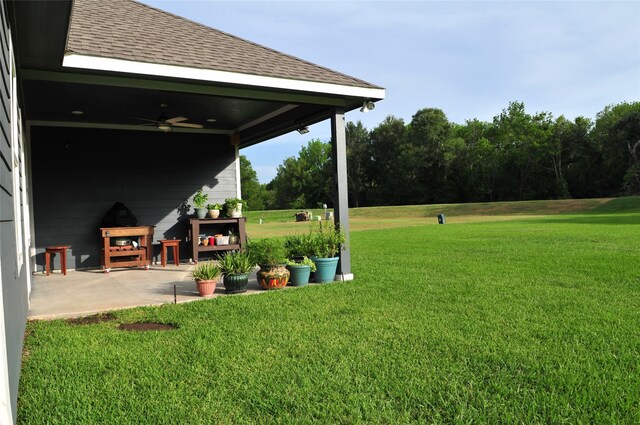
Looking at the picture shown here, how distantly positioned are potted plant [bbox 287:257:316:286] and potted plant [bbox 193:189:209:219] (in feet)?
10.4

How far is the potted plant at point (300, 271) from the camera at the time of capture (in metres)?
6.02

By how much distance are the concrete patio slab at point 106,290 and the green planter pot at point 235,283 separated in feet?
0.43

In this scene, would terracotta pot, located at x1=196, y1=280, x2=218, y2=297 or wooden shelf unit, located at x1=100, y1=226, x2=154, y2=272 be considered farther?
wooden shelf unit, located at x1=100, y1=226, x2=154, y2=272

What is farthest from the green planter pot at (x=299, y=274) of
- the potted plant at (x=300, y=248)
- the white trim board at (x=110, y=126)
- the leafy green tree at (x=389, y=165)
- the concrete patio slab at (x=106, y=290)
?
the leafy green tree at (x=389, y=165)

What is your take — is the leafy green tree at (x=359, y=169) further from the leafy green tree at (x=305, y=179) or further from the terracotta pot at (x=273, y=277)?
the terracotta pot at (x=273, y=277)

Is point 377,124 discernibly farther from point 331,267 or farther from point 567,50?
point 331,267

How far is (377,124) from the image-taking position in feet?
157

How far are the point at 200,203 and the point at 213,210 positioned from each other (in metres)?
0.34

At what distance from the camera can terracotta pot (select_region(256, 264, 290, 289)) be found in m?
5.85

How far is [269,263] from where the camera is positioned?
5.89 metres

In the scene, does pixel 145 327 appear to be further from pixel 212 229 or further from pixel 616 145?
pixel 616 145

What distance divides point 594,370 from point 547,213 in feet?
89.0

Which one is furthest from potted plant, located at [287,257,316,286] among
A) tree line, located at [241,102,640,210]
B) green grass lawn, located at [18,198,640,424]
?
tree line, located at [241,102,640,210]

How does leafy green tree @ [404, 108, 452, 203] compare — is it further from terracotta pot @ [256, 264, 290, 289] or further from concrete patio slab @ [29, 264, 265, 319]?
terracotta pot @ [256, 264, 290, 289]
